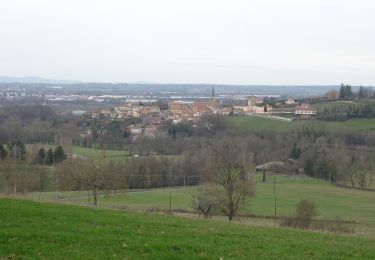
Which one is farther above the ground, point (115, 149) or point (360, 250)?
point (360, 250)

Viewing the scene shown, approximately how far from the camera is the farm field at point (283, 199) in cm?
4031

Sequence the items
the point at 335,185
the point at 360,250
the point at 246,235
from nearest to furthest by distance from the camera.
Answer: the point at 360,250, the point at 246,235, the point at 335,185

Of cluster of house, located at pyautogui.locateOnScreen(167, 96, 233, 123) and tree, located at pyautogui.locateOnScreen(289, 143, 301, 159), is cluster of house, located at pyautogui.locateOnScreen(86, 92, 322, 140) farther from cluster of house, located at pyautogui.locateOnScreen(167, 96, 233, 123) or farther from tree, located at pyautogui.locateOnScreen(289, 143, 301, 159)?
tree, located at pyautogui.locateOnScreen(289, 143, 301, 159)

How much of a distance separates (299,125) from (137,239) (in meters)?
87.7

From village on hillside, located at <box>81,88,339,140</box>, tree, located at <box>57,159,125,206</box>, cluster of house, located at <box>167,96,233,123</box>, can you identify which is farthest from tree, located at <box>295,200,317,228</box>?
cluster of house, located at <box>167,96,233,123</box>

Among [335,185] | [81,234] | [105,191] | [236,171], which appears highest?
[81,234]

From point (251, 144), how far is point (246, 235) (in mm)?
71883

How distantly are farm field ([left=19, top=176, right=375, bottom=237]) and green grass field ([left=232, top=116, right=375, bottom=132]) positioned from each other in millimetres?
28849

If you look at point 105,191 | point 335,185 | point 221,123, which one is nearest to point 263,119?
point 221,123

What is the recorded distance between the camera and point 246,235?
1384cm

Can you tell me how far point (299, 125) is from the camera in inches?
3807

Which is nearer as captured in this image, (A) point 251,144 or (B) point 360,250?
(B) point 360,250

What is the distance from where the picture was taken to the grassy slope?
10.4 meters

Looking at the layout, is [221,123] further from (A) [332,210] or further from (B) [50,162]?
(A) [332,210]
